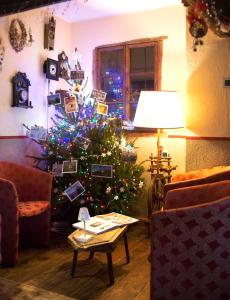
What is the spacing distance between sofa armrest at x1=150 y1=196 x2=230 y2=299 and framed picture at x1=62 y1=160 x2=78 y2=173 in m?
1.67

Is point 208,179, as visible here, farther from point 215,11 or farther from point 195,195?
point 215,11

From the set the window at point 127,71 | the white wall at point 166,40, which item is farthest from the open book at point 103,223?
the window at point 127,71

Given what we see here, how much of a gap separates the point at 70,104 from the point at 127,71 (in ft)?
3.25

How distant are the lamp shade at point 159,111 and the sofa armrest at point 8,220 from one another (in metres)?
1.41

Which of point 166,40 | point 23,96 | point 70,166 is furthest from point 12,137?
point 166,40

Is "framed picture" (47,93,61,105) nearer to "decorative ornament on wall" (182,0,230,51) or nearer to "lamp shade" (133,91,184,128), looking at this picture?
"lamp shade" (133,91,184,128)

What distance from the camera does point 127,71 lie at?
4270 mm

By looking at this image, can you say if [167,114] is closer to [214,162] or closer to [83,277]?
[214,162]

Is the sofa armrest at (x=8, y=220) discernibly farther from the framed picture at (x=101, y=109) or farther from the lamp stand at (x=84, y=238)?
the framed picture at (x=101, y=109)

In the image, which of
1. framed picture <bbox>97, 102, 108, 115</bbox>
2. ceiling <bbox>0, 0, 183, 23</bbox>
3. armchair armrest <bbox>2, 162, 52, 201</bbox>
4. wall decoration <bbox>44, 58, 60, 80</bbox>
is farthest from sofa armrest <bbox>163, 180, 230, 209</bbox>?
wall decoration <bbox>44, 58, 60, 80</bbox>

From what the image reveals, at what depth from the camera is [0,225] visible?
2709 mm

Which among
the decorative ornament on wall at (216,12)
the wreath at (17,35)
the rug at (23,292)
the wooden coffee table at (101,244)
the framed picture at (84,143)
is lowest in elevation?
the rug at (23,292)

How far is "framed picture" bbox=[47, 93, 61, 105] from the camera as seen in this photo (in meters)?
4.08

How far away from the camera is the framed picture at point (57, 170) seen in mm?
3529
